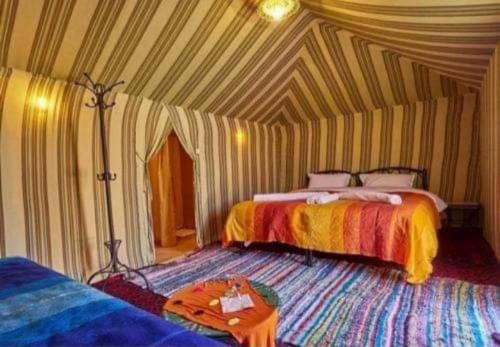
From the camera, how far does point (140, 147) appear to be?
143 inches

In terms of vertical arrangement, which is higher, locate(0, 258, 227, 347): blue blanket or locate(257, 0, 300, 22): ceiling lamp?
locate(257, 0, 300, 22): ceiling lamp

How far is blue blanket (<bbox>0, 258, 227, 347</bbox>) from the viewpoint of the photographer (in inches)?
35.0

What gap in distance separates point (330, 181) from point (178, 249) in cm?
258

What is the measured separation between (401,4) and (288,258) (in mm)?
2632

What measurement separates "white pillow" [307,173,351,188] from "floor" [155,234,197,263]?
214 cm

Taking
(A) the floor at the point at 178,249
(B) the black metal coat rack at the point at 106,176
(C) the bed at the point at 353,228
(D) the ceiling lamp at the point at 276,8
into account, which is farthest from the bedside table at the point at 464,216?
(B) the black metal coat rack at the point at 106,176

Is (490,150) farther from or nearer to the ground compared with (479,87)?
nearer to the ground

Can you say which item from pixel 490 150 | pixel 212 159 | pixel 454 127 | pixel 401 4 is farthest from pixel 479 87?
pixel 212 159

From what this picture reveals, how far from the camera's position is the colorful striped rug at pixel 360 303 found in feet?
6.47

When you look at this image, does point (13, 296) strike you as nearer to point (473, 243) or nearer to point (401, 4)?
point (401, 4)

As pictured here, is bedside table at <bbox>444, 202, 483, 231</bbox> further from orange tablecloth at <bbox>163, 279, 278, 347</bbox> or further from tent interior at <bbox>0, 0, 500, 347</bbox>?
orange tablecloth at <bbox>163, 279, 278, 347</bbox>

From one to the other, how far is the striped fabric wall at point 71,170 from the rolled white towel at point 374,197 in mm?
1976

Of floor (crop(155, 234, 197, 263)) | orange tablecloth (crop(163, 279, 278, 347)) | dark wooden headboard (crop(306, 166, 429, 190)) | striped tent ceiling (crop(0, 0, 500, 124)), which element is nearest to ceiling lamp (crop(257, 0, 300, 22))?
striped tent ceiling (crop(0, 0, 500, 124))

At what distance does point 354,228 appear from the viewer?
295 centimetres
